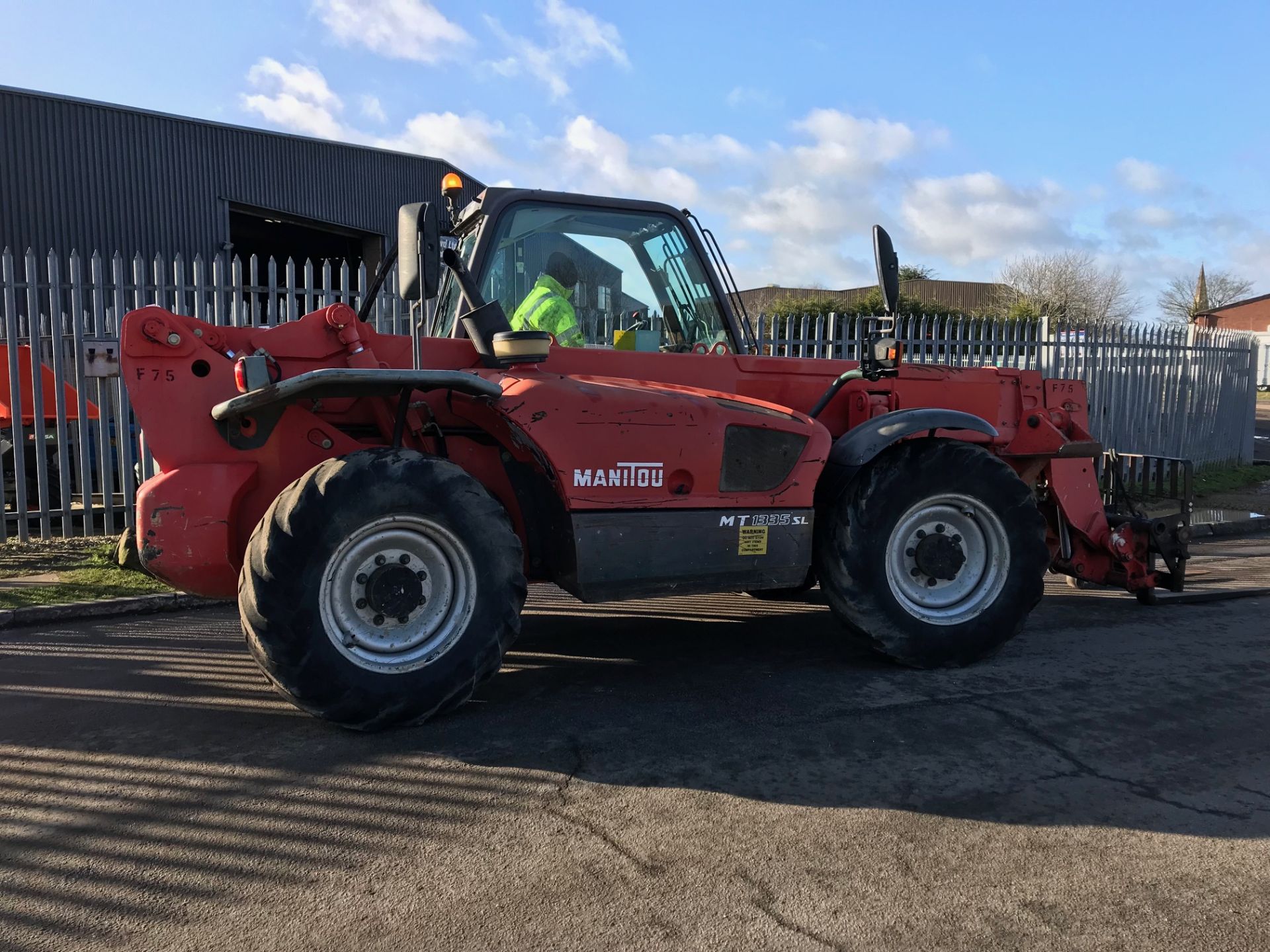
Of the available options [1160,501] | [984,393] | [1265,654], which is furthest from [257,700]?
[1160,501]

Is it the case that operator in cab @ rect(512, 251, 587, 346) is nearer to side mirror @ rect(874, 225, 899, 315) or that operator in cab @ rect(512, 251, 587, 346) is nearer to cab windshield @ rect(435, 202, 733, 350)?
cab windshield @ rect(435, 202, 733, 350)

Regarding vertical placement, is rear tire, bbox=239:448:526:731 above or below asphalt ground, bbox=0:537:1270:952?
above

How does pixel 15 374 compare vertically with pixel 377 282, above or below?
below

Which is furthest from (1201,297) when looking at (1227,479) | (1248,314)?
(1227,479)

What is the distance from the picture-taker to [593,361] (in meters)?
4.82

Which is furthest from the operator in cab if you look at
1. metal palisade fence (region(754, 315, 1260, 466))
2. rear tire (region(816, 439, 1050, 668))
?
metal palisade fence (region(754, 315, 1260, 466))

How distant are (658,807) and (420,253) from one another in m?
2.22

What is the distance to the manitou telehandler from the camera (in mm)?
3896

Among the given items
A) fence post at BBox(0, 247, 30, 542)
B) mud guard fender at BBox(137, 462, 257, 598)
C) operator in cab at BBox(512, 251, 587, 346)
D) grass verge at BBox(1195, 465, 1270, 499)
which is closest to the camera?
mud guard fender at BBox(137, 462, 257, 598)

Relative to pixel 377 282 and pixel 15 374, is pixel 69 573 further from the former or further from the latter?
pixel 377 282

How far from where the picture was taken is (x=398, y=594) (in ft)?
13.1

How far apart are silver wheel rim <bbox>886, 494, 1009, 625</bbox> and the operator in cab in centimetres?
192

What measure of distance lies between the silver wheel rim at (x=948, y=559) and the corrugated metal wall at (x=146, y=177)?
18.3 metres

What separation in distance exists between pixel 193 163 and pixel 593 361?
21.0m
